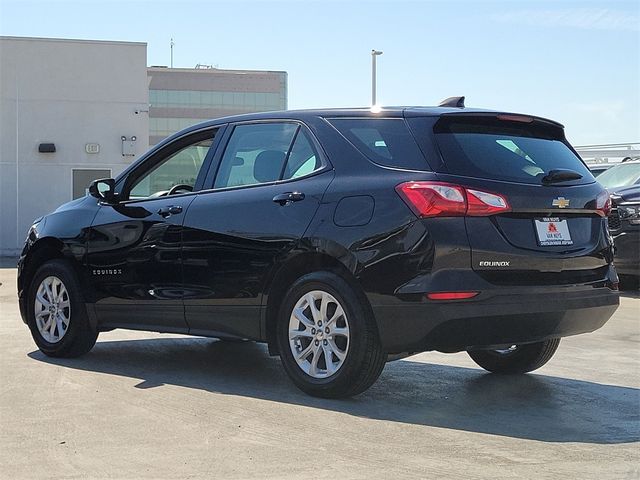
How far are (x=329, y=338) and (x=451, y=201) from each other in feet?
3.69

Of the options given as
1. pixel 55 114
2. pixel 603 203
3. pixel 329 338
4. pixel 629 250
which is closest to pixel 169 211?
pixel 329 338

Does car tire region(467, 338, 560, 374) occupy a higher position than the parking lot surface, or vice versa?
car tire region(467, 338, 560, 374)

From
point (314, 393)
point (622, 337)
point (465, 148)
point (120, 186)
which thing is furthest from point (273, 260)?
point (622, 337)

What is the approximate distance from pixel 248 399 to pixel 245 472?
1.53 metres

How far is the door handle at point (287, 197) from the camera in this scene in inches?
227

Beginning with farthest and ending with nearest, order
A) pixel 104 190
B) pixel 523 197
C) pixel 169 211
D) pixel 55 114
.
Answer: pixel 55 114 < pixel 104 190 < pixel 169 211 < pixel 523 197

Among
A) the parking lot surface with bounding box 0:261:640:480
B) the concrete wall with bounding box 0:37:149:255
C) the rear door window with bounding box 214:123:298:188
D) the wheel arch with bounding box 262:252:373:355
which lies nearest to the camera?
the parking lot surface with bounding box 0:261:640:480

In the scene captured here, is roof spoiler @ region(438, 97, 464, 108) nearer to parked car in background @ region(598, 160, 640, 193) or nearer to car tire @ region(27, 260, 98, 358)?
car tire @ region(27, 260, 98, 358)

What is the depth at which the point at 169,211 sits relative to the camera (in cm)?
654

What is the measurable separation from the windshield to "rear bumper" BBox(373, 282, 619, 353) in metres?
9.17

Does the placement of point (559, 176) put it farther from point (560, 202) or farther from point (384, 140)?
point (384, 140)

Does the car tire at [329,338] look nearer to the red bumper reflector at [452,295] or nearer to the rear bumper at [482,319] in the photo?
the rear bumper at [482,319]

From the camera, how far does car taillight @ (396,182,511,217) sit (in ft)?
16.9

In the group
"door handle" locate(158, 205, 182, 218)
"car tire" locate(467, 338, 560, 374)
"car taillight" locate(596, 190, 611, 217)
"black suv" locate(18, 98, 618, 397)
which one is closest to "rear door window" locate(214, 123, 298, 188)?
"black suv" locate(18, 98, 618, 397)
